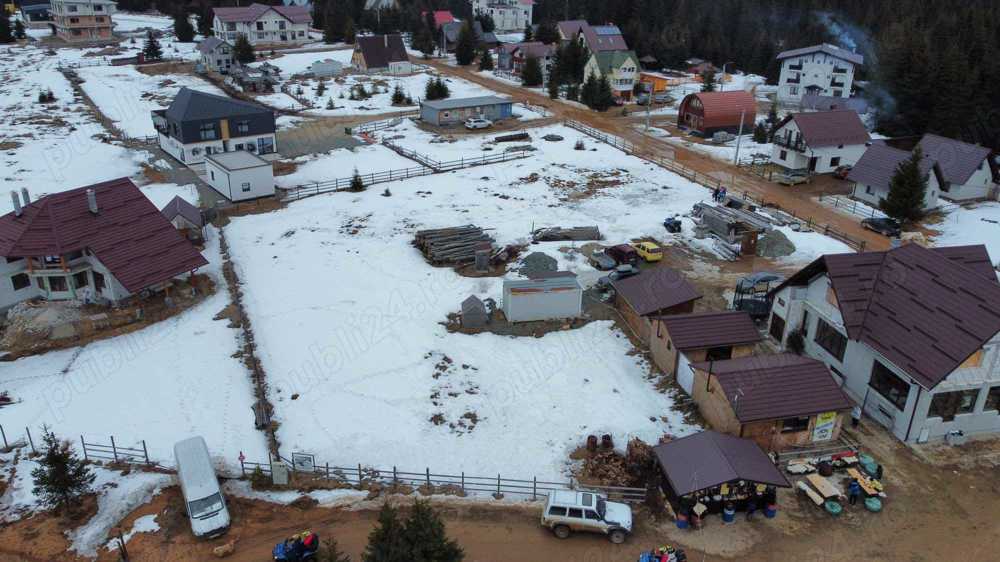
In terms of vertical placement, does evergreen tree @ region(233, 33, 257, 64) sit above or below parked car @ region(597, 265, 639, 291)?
above

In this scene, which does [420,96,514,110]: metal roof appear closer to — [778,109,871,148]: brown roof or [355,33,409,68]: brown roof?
[355,33,409,68]: brown roof

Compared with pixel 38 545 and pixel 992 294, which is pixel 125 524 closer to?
pixel 38 545

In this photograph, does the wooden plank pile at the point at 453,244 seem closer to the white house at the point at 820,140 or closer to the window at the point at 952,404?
the window at the point at 952,404

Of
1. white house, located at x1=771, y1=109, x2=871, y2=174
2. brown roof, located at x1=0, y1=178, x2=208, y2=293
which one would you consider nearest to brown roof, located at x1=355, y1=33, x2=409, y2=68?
white house, located at x1=771, y1=109, x2=871, y2=174

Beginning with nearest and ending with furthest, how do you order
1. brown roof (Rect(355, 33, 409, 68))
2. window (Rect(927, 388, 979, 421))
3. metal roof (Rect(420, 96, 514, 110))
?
window (Rect(927, 388, 979, 421)), metal roof (Rect(420, 96, 514, 110)), brown roof (Rect(355, 33, 409, 68))

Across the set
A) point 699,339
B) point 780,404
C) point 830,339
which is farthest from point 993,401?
point 699,339

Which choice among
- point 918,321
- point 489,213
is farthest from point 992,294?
point 489,213

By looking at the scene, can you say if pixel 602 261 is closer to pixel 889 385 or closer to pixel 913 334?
pixel 889 385

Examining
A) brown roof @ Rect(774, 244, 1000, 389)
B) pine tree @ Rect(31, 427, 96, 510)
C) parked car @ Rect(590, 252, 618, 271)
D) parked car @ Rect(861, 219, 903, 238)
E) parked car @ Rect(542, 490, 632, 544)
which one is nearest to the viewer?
parked car @ Rect(542, 490, 632, 544)
